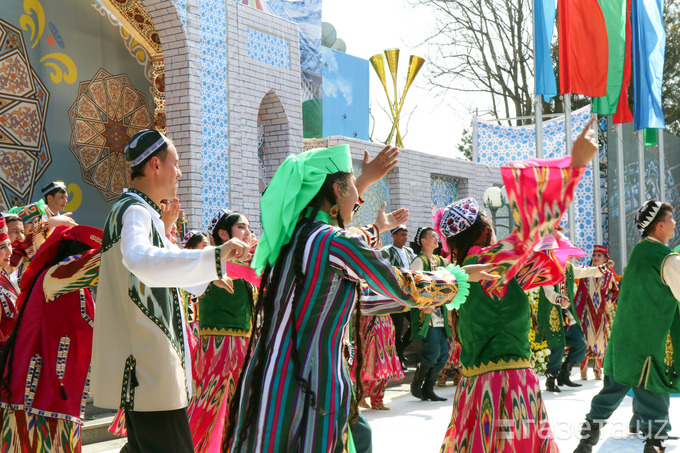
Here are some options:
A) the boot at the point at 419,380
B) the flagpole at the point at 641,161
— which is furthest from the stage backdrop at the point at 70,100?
the flagpole at the point at 641,161

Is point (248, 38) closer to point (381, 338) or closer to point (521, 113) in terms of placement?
point (381, 338)

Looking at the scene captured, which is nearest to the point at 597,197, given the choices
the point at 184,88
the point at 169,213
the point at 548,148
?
the point at 548,148

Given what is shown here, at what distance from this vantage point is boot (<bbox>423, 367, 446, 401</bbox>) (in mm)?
9367

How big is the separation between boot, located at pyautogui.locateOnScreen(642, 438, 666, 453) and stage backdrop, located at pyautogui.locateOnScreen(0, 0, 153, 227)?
7825mm

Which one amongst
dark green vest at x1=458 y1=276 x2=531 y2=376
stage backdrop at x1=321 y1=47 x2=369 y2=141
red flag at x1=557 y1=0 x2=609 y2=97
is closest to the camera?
dark green vest at x1=458 y1=276 x2=531 y2=376

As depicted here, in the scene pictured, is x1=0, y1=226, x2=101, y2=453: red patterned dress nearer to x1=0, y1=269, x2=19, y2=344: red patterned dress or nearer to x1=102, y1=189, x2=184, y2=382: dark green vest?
x1=0, y1=269, x2=19, y2=344: red patterned dress

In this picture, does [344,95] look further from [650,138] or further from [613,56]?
[613,56]

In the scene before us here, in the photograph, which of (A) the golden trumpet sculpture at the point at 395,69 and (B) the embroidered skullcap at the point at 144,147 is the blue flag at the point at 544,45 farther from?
(B) the embroidered skullcap at the point at 144,147

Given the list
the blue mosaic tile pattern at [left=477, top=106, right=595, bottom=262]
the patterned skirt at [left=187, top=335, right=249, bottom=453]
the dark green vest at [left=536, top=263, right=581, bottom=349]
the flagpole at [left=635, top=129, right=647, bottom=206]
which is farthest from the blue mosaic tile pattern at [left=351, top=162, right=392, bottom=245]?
the patterned skirt at [left=187, top=335, right=249, bottom=453]

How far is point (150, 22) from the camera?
1084cm

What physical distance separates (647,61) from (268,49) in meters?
8.08

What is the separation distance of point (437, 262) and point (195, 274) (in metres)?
7.08

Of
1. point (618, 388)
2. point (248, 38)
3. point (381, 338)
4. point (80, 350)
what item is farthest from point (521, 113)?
point (80, 350)

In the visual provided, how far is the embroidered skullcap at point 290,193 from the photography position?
10.4 ft
